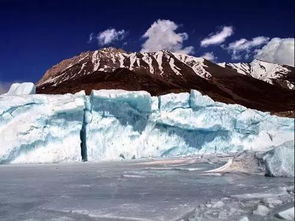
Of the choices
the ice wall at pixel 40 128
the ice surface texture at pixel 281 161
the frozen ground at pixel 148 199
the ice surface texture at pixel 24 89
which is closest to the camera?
the frozen ground at pixel 148 199

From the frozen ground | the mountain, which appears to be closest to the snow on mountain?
the mountain

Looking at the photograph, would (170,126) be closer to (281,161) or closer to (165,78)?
(281,161)

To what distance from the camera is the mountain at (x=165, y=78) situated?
8062cm

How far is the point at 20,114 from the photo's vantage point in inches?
742

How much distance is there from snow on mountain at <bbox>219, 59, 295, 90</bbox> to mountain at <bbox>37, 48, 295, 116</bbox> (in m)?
0.31

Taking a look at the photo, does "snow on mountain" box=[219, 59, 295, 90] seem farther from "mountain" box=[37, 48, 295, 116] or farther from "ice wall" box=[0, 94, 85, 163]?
"ice wall" box=[0, 94, 85, 163]

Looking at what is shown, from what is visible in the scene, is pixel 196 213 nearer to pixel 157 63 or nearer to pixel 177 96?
pixel 177 96

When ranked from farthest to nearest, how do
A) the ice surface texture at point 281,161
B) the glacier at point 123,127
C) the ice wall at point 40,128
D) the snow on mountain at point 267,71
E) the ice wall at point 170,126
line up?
the snow on mountain at point 267,71 → the ice wall at point 170,126 → the glacier at point 123,127 → the ice wall at point 40,128 → the ice surface texture at point 281,161

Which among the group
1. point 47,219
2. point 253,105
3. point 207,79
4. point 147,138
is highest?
point 207,79

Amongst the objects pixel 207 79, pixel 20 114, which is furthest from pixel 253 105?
pixel 20 114

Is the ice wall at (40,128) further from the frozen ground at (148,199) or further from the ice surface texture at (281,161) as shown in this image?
the ice surface texture at (281,161)

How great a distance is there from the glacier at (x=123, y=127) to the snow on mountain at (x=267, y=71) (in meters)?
107

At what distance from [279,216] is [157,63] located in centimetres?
10661

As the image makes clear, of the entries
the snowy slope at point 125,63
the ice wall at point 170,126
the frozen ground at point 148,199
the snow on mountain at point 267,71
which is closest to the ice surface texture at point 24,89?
the ice wall at point 170,126
